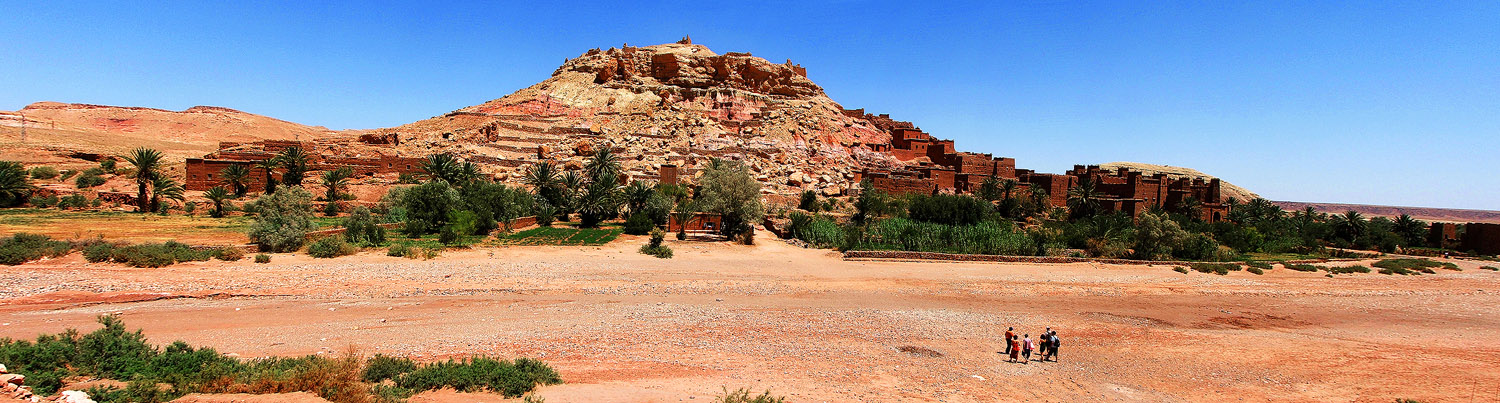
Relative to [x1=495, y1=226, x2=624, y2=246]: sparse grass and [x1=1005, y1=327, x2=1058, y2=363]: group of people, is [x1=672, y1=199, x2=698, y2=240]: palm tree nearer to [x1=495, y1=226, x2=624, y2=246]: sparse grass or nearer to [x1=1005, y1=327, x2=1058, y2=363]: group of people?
[x1=495, y1=226, x2=624, y2=246]: sparse grass

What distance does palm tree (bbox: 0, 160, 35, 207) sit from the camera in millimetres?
23844

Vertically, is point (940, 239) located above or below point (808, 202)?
below

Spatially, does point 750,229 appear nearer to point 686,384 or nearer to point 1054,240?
point 1054,240

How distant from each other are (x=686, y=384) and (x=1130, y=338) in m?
9.24

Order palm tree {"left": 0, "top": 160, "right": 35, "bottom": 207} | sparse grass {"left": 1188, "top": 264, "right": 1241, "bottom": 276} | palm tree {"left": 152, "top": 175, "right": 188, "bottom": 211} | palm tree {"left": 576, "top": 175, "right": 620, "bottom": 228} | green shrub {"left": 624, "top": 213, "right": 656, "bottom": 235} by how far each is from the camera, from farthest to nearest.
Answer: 1. palm tree {"left": 576, "top": 175, "right": 620, "bottom": 228}
2. palm tree {"left": 152, "top": 175, "right": 188, "bottom": 211}
3. green shrub {"left": 624, "top": 213, "right": 656, "bottom": 235}
4. palm tree {"left": 0, "top": 160, "right": 35, "bottom": 207}
5. sparse grass {"left": 1188, "top": 264, "right": 1241, "bottom": 276}

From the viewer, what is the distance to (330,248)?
16938 millimetres

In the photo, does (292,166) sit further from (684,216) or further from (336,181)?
(684,216)

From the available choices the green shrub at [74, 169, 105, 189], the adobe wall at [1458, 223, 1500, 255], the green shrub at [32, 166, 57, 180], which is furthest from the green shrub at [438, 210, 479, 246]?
the adobe wall at [1458, 223, 1500, 255]

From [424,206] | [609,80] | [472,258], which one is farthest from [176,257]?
[609,80]

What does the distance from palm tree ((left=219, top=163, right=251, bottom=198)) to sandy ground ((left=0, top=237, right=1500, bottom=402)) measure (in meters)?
18.6

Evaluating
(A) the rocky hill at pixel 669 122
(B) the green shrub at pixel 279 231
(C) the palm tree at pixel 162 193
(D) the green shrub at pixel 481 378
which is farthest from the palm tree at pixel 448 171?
(D) the green shrub at pixel 481 378

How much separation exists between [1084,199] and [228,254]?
3728cm

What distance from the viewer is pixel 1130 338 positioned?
1198 cm

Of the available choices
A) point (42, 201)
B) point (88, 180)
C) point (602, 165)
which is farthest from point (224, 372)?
point (88, 180)
